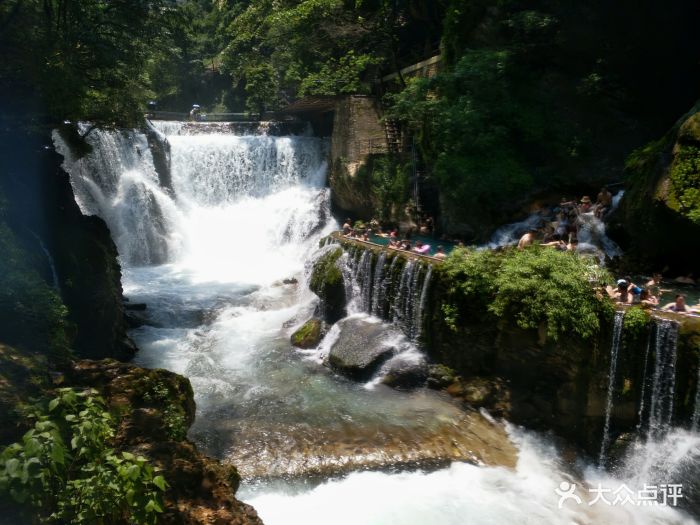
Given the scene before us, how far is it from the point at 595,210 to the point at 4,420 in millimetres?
12670

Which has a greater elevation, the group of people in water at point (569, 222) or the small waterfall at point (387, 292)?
the group of people in water at point (569, 222)

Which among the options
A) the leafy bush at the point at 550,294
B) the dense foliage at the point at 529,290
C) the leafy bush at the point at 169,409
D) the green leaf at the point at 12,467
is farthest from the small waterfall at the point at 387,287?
the green leaf at the point at 12,467

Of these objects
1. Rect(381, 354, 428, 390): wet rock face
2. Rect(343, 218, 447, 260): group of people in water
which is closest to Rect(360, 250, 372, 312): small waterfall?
Rect(343, 218, 447, 260): group of people in water

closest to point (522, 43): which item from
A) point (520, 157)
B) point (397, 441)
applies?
point (520, 157)

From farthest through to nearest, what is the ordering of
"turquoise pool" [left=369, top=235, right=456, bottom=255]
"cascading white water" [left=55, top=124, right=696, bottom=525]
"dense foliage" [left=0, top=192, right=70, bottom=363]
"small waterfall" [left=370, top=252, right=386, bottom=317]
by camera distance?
1. "turquoise pool" [left=369, top=235, right=456, bottom=255]
2. "small waterfall" [left=370, top=252, right=386, bottom=317]
3. "cascading white water" [left=55, top=124, right=696, bottom=525]
4. "dense foliage" [left=0, top=192, right=70, bottom=363]

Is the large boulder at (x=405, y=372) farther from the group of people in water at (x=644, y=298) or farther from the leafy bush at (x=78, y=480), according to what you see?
the leafy bush at (x=78, y=480)

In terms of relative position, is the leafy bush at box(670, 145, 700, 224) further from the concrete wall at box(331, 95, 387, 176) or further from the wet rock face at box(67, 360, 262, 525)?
the concrete wall at box(331, 95, 387, 176)

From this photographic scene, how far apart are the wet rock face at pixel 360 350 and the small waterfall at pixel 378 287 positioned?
56 centimetres

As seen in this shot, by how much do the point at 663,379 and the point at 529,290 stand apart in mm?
2378

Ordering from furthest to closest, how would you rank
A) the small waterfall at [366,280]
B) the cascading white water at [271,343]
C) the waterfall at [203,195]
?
the waterfall at [203,195] < the small waterfall at [366,280] < the cascading white water at [271,343]

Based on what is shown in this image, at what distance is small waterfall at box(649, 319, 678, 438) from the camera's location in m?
7.13

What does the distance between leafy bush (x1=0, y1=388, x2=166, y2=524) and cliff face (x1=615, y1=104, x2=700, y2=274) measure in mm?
10129

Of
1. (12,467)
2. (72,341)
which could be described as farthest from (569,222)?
(12,467)

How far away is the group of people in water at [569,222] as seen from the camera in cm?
1180
